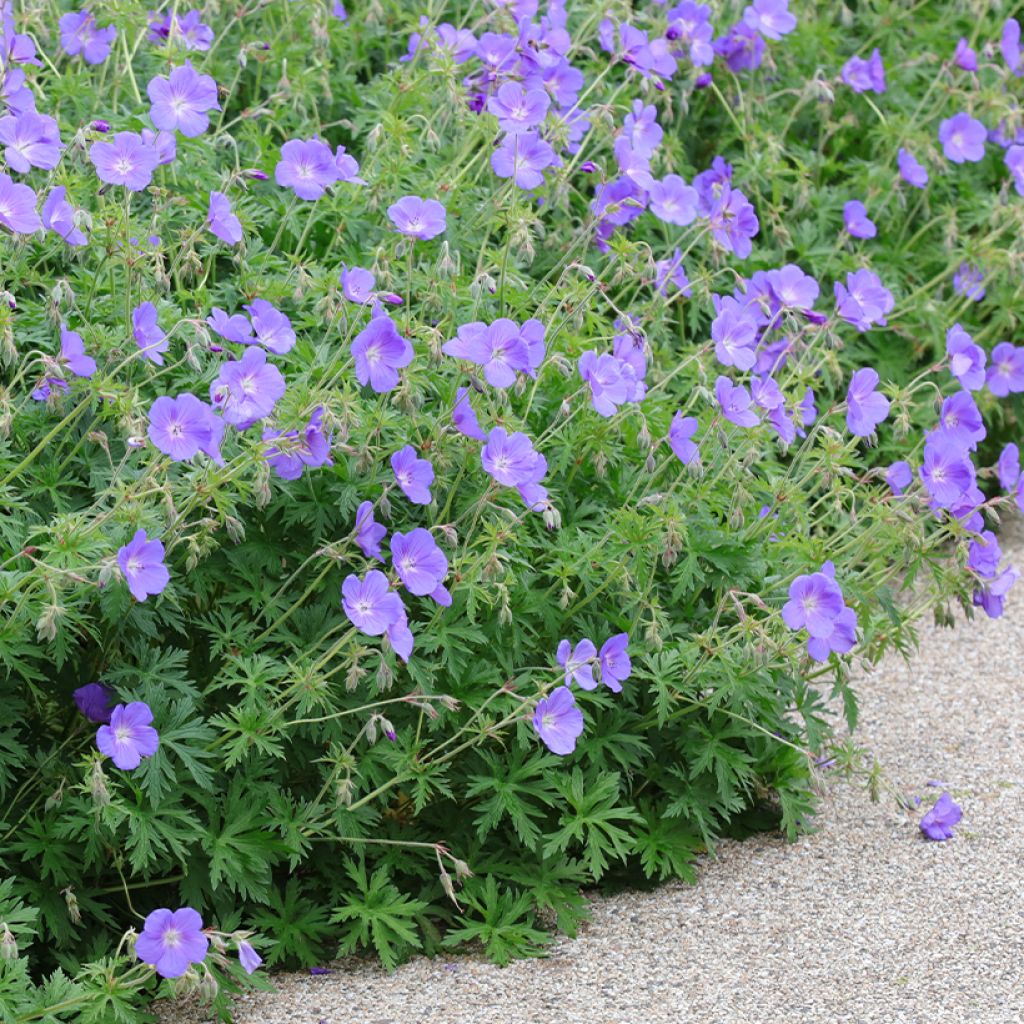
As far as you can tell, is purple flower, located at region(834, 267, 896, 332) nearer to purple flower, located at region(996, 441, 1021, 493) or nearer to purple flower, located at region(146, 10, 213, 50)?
purple flower, located at region(996, 441, 1021, 493)

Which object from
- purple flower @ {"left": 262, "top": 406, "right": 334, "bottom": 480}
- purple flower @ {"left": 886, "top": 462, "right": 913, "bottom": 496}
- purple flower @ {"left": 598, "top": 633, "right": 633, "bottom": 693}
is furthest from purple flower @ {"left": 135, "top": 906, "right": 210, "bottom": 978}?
purple flower @ {"left": 886, "top": 462, "right": 913, "bottom": 496}

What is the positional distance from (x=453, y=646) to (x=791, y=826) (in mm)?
887

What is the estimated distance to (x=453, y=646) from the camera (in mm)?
3381

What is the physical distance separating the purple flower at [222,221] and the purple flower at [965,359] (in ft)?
5.27

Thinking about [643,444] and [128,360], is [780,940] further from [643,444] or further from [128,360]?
[128,360]

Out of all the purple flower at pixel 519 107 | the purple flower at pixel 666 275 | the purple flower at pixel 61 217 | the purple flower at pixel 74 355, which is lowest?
the purple flower at pixel 74 355

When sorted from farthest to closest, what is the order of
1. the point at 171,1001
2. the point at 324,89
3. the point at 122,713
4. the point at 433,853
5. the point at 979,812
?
the point at 324,89
the point at 979,812
the point at 433,853
the point at 171,1001
the point at 122,713

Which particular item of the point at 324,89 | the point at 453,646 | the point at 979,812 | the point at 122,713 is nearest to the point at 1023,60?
the point at 324,89

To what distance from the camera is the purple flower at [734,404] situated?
11.7ft

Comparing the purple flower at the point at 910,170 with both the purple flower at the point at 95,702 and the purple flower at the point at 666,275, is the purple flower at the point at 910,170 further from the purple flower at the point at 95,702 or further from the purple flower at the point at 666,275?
the purple flower at the point at 95,702

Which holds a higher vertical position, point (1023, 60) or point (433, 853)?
point (1023, 60)

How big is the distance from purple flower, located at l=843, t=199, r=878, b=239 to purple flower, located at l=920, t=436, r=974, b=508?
4.77ft

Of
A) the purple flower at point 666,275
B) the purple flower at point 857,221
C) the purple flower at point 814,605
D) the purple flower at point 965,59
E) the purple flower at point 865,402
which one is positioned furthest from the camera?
the purple flower at point 965,59

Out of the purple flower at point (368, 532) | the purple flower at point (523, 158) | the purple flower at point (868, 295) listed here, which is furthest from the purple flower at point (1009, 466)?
the purple flower at point (368, 532)
